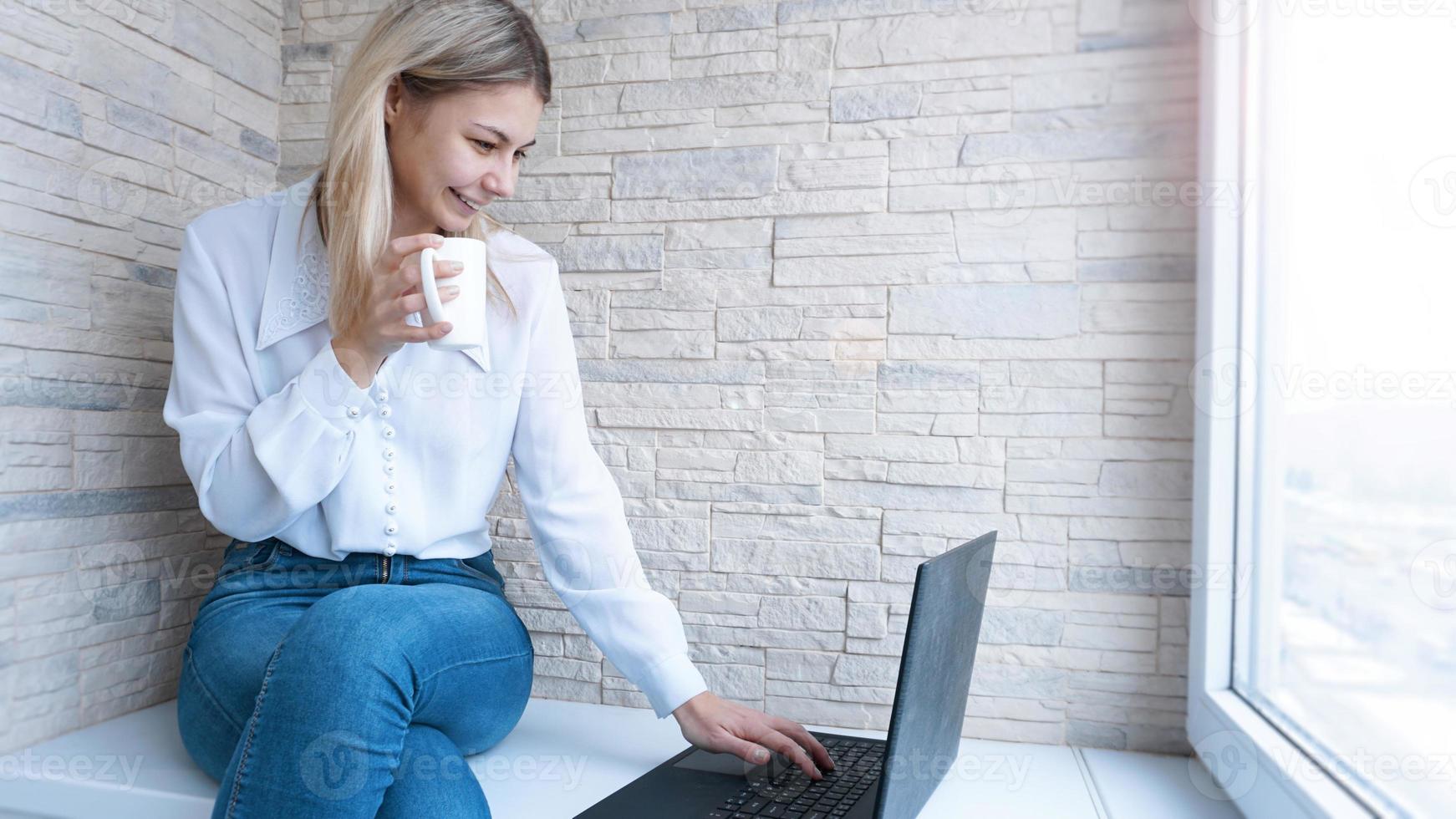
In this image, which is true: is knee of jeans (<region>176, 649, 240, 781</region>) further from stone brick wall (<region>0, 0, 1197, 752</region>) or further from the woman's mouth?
the woman's mouth

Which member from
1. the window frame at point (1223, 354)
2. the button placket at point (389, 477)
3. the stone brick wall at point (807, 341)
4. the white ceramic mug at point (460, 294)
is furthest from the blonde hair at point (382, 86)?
the window frame at point (1223, 354)

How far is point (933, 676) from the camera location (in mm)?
883

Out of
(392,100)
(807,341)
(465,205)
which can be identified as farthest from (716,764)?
(392,100)

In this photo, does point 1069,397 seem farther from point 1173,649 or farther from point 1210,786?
point 1210,786

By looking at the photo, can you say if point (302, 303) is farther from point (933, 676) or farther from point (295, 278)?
point (933, 676)

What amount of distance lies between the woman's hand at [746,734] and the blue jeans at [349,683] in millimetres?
204

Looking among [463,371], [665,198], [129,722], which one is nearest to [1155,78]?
[665,198]

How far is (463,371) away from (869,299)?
528 mm

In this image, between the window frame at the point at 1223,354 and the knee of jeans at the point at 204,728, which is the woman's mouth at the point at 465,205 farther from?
the window frame at the point at 1223,354

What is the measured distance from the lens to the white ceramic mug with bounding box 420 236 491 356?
85cm

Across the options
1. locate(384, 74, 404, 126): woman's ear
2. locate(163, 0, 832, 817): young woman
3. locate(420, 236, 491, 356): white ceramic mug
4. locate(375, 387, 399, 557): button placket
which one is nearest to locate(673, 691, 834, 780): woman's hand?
locate(163, 0, 832, 817): young woman

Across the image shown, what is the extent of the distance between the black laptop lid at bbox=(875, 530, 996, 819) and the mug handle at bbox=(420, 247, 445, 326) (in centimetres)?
46

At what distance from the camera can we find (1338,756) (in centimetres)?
83

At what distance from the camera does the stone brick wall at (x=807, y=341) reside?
1.21 m
